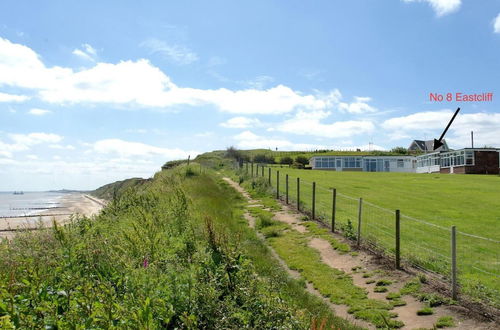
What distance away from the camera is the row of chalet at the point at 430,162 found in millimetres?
52250

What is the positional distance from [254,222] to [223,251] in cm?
1060

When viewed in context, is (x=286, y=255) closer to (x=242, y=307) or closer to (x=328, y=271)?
(x=328, y=271)

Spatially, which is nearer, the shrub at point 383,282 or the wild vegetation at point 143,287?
the wild vegetation at point 143,287

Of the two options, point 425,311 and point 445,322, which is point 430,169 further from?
point 445,322

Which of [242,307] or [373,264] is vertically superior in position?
[242,307]

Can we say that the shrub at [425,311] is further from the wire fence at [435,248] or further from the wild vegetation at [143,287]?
the wild vegetation at [143,287]

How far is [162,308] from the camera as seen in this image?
14.8 feet

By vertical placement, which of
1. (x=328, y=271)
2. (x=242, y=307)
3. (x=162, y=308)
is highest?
(x=162, y=308)

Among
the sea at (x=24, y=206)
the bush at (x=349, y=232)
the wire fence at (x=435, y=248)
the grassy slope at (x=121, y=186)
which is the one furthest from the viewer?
the sea at (x=24, y=206)

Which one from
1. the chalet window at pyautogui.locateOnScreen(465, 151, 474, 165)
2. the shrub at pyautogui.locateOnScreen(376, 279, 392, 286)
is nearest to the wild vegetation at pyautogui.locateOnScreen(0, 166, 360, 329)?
the shrub at pyautogui.locateOnScreen(376, 279, 392, 286)

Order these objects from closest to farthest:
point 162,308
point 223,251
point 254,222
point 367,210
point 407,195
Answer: point 162,308 → point 223,251 → point 254,222 → point 367,210 → point 407,195

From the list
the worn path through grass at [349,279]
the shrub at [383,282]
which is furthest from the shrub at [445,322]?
the shrub at [383,282]

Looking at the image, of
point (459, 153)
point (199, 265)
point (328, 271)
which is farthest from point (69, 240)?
point (459, 153)

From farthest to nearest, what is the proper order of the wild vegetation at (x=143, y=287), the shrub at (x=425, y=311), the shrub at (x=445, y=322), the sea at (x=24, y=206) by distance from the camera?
the sea at (x=24, y=206)
the shrub at (x=425, y=311)
the shrub at (x=445, y=322)
the wild vegetation at (x=143, y=287)
